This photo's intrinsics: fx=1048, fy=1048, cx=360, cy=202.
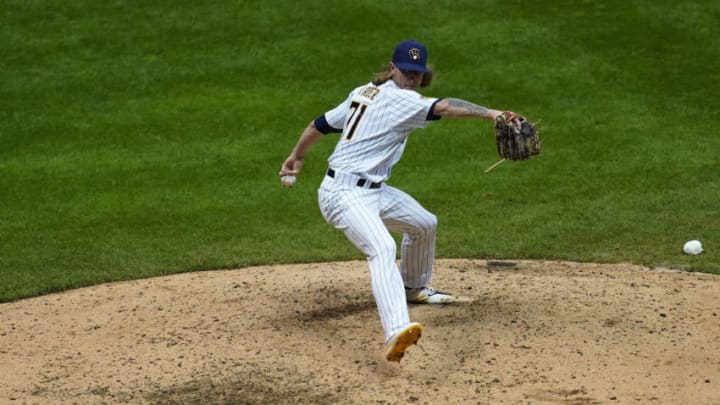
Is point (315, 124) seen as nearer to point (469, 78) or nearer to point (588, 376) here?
point (588, 376)

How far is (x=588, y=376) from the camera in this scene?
19.4 feet

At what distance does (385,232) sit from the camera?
20.7ft

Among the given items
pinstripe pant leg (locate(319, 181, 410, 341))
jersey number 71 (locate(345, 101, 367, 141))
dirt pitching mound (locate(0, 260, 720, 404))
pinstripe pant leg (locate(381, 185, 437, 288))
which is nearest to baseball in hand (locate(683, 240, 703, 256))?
dirt pitching mound (locate(0, 260, 720, 404))

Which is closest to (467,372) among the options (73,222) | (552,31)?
(73,222)

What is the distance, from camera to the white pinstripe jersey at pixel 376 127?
247 inches

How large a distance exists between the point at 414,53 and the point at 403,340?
175cm

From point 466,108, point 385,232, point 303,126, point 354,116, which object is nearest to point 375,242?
point 385,232

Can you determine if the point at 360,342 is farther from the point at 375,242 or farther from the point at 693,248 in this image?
the point at 693,248

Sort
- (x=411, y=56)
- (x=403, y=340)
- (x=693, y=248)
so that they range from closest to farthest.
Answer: (x=403, y=340) → (x=411, y=56) → (x=693, y=248)

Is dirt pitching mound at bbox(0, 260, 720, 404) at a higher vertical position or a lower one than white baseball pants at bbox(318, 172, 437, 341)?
lower

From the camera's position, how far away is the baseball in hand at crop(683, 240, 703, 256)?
861 centimetres

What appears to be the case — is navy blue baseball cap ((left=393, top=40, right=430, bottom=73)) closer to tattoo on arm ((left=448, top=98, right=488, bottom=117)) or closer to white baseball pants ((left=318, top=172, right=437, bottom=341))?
tattoo on arm ((left=448, top=98, right=488, bottom=117))

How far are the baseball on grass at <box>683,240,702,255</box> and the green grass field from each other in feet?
0.54

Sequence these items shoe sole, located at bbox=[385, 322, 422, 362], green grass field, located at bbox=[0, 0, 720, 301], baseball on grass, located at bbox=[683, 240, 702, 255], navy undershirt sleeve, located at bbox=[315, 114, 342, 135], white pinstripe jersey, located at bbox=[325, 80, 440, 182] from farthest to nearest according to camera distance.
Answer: green grass field, located at bbox=[0, 0, 720, 301], baseball on grass, located at bbox=[683, 240, 702, 255], navy undershirt sleeve, located at bbox=[315, 114, 342, 135], white pinstripe jersey, located at bbox=[325, 80, 440, 182], shoe sole, located at bbox=[385, 322, 422, 362]
